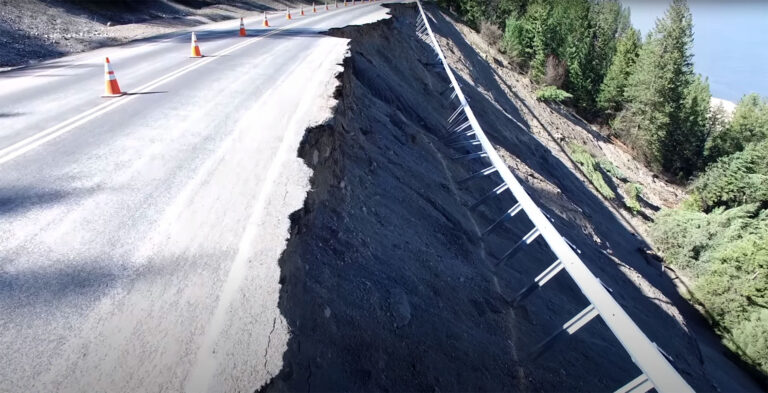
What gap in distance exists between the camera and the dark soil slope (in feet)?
13.5

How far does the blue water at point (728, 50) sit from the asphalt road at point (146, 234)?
67.3 meters

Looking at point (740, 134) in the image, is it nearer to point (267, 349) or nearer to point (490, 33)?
point (490, 33)

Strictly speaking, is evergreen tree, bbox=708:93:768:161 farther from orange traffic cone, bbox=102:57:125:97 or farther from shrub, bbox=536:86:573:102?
orange traffic cone, bbox=102:57:125:97

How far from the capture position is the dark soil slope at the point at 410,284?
4.12 metres

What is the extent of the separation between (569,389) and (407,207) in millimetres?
3329

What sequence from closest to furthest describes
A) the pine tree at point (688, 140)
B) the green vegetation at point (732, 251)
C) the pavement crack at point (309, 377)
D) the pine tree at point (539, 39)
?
the pavement crack at point (309, 377) → the green vegetation at point (732, 251) → the pine tree at point (688, 140) → the pine tree at point (539, 39)

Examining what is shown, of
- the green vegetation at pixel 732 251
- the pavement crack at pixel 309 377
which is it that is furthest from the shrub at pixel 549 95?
the pavement crack at pixel 309 377

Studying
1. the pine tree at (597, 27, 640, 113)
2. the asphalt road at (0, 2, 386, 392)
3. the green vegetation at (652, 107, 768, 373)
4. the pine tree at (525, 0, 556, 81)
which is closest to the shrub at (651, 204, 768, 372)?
the green vegetation at (652, 107, 768, 373)

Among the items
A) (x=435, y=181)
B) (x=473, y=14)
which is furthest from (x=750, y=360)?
(x=473, y=14)

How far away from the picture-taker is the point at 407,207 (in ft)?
23.7

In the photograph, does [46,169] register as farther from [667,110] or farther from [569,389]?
[667,110]

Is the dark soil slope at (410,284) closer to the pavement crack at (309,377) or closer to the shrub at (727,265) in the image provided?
the pavement crack at (309,377)

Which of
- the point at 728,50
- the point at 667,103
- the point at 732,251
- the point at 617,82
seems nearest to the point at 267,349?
the point at 732,251

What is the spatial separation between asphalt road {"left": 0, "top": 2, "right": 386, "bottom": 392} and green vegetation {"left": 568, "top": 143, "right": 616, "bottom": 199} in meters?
20.0
